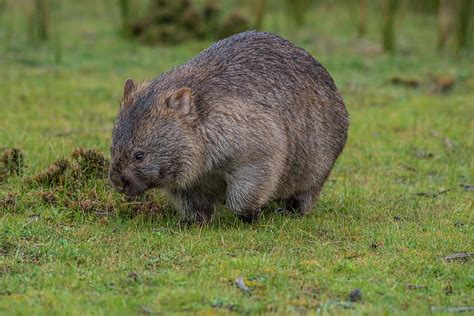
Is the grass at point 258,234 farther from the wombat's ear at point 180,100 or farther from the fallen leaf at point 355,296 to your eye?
the wombat's ear at point 180,100

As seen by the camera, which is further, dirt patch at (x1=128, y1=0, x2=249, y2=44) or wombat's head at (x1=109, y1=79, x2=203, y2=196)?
dirt patch at (x1=128, y1=0, x2=249, y2=44)

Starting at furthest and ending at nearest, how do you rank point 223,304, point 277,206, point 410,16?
point 410,16, point 277,206, point 223,304

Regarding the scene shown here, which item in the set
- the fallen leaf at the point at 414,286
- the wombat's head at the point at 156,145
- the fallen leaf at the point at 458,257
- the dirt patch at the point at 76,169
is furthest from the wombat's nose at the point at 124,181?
the fallen leaf at the point at 458,257

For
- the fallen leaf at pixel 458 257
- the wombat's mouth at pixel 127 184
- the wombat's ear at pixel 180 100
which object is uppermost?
the wombat's ear at pixel 180 100

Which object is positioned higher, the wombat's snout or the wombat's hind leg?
the wombat's snout

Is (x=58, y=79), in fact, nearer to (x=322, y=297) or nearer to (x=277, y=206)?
(x=277, y=206)

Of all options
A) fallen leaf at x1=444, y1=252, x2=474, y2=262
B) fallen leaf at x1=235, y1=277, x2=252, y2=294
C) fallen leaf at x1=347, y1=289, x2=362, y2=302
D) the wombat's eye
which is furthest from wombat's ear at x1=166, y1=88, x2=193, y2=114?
fallen leaf at x1=444, y1=252, x2=474, y2=262

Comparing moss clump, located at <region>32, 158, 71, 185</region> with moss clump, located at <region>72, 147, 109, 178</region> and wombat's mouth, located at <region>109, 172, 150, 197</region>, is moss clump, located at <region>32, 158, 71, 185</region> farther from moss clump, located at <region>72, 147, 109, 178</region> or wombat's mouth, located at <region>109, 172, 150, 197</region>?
wombat's mouth, located at <region>109, 172, 150, 197</region>

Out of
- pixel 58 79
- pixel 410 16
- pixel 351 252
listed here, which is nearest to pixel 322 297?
pixel 351 252

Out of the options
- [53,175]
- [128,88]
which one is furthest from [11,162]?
[128,88]

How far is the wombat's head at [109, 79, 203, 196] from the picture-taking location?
22.6 ft

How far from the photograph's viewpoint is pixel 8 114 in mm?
11312

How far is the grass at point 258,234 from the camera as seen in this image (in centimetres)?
548

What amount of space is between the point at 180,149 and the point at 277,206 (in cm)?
162
